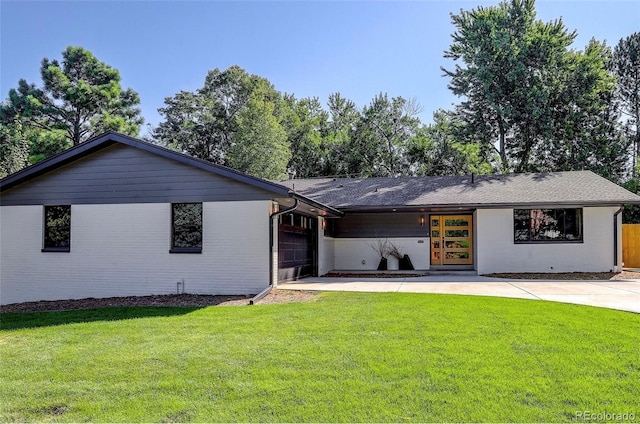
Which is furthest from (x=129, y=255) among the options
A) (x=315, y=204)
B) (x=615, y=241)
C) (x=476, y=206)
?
(x=615, y=241)

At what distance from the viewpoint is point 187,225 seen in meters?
12.2

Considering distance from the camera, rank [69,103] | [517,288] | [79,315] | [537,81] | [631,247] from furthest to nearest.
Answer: [69,103], [537,81], [631,247], [517,288], [79,315]

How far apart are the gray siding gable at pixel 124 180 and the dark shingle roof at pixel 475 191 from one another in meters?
5.78

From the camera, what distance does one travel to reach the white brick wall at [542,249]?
14727 mm

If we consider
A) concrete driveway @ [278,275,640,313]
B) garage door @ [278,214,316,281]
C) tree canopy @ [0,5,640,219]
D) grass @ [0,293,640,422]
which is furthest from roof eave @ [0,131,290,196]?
tree canopy @ [0,5,640,219]

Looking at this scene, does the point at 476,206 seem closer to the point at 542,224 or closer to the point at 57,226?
the point at 542,224

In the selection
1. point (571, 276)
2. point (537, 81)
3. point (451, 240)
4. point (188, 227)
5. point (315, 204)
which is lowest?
point (571, 276)

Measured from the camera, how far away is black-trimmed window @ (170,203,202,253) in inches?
473

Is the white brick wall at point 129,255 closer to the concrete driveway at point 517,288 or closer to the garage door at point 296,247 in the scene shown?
the garage door at point 296,247

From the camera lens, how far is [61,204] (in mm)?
12289

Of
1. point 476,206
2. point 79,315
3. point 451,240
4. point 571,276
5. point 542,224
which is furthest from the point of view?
point 451,240

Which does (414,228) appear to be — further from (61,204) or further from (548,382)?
(548,382)

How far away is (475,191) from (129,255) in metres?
11.6

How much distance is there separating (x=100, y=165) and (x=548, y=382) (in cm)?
1157
